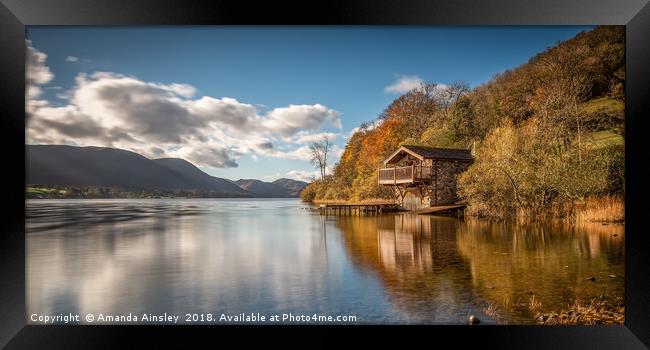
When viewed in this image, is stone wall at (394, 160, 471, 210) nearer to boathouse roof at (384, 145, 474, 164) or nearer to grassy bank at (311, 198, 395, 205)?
boathouse roof at (384, 145, 474, 164)

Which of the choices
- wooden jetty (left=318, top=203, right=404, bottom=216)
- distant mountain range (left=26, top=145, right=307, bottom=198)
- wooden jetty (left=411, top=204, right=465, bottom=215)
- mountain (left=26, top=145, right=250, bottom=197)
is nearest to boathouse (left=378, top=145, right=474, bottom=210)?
wooden jetty (left=411, top=204, right=465, bottom=215)

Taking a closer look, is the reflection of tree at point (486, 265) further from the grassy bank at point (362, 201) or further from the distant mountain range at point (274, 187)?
the grassy bank at point (362, 201)

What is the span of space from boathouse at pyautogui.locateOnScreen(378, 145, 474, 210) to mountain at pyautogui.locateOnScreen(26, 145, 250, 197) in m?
4.50

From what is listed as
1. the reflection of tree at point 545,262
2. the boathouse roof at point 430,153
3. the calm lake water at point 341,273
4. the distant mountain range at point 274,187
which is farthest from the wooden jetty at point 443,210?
the distant mountain range at point 274,187

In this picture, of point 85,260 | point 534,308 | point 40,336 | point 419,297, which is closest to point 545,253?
point 534,308

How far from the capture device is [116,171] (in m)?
8.16

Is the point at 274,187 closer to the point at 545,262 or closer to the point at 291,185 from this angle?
the point at 291,185

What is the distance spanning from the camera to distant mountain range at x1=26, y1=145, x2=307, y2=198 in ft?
21.3

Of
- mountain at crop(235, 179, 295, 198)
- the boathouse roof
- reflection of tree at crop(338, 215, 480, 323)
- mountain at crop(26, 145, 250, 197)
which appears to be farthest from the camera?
the boathouse roof

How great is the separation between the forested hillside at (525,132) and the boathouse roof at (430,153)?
19 centimetres

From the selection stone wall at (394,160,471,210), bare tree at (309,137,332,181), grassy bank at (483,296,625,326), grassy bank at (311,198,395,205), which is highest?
bare tree at (309,137,332,181)

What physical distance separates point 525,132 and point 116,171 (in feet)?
33.9

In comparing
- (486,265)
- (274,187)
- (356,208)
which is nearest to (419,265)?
(486,265)

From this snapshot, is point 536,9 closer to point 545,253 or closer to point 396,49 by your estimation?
point 396,49
